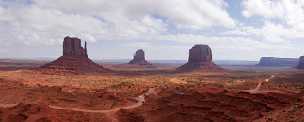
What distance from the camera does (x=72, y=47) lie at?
193875 mm

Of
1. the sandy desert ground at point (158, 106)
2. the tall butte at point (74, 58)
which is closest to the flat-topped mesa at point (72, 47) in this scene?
the tall butte at point (74, 58)

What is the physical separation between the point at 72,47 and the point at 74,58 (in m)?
4.83

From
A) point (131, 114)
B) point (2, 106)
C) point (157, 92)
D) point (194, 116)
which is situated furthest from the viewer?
point (157, 92)

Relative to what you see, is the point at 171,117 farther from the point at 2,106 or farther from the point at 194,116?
the point at 2,106

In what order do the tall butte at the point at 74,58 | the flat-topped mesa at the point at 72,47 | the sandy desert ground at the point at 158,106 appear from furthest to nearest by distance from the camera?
the flat-topped mesa at the point at 72,47, the tall butte at the point at 74,58, the sandy desert ground at the point at 158,106

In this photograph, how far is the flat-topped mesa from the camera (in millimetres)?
193125

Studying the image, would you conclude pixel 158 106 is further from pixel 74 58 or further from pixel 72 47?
pixel 72 47

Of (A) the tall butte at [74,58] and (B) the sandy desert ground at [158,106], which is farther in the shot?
(A) the tall butte at [74,58]

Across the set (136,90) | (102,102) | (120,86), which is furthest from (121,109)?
(120,86)

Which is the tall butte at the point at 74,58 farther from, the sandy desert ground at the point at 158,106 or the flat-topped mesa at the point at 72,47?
the sandy desert ground at the point at 158,106

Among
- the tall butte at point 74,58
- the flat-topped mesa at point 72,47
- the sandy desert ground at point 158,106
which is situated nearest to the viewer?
the sandy desert ground at point 158,106

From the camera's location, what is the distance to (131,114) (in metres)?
76.2

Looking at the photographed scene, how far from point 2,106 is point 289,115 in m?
52.8

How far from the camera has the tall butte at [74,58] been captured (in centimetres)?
18632
